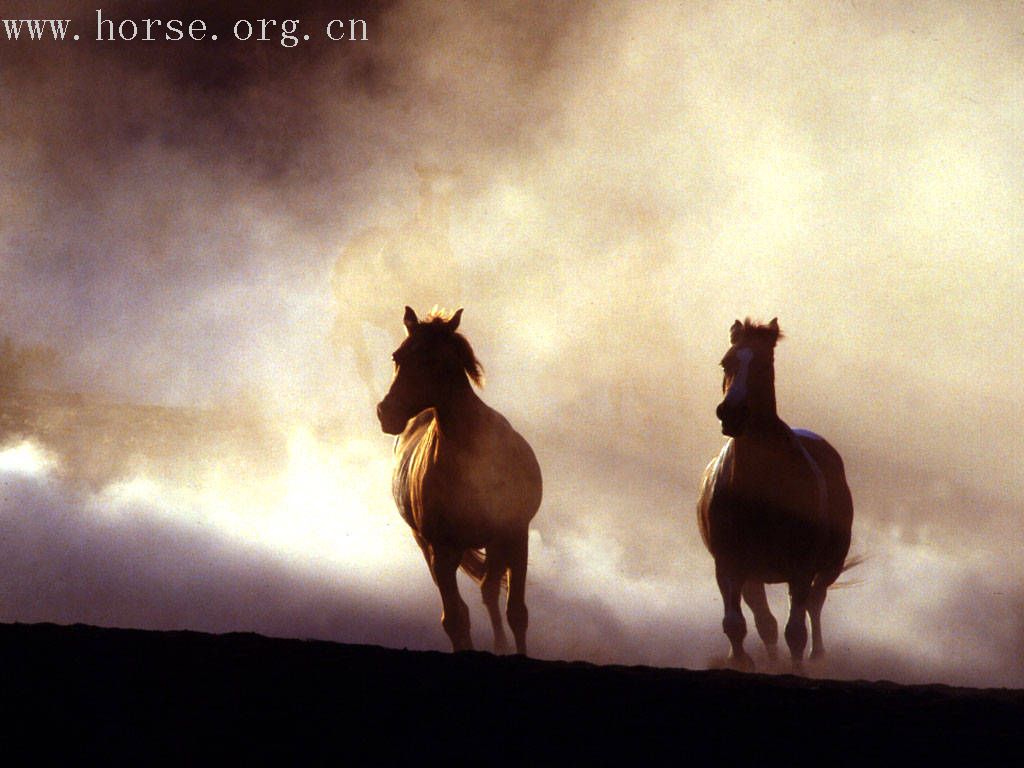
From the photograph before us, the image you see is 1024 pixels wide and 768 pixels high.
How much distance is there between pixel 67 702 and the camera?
527 cm

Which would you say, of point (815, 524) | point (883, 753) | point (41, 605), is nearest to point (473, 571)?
point (815, 524)

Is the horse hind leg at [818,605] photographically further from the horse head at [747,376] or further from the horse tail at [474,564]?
the horse tail at [474,564]

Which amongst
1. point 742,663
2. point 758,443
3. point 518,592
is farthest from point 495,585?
point 758,443

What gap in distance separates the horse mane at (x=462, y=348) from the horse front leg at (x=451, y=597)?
161 cm

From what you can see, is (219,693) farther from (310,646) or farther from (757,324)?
(757,324)

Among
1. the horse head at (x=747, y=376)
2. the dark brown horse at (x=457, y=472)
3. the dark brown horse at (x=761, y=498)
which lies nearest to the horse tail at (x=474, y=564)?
the dark brown horse at (x=457, y=472)

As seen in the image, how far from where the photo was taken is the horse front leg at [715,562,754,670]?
874 centimetres

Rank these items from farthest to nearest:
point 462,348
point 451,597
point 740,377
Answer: point 462,348 → point 451,597 → point 740,377

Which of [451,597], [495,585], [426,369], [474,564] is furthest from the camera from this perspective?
[474,564]

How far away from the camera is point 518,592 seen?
977cm

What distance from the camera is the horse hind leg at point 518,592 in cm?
968

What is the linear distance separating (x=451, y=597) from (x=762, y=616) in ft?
11.4

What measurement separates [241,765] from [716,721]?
2.24 metres

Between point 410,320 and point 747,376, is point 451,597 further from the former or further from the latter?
point 747,376
